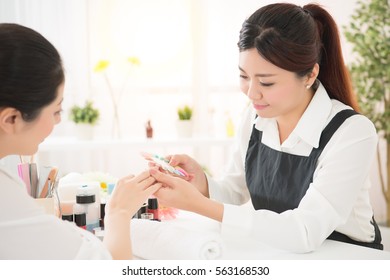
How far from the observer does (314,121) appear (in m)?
1.33

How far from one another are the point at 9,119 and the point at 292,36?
75cm

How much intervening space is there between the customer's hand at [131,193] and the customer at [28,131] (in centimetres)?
12

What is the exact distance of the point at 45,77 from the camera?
32.4 inches

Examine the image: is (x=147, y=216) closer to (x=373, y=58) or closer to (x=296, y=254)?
(x=296, y=254)

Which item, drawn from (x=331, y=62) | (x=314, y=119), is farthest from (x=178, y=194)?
(x=331, y=62)

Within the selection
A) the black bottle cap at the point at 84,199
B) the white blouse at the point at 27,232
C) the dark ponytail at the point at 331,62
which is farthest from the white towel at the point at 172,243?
the dark ponytail at the point at 331,62

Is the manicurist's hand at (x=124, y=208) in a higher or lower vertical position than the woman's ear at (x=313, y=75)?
lower

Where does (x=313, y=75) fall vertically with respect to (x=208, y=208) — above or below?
above

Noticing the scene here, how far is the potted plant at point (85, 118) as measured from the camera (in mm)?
2957

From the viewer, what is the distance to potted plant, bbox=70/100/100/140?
2957 millimetres

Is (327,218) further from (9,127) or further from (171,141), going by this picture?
(171,141)

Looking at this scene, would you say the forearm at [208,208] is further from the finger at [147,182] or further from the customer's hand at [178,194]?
the finger at [147,182]
